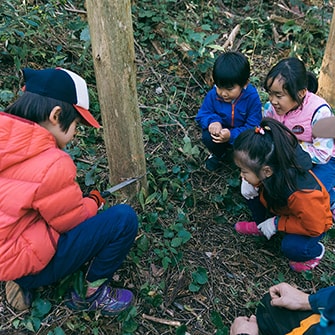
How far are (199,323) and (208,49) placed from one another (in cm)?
293

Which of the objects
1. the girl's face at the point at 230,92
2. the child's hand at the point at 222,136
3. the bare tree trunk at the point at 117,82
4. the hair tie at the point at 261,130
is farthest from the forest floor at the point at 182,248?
the hair tie at the point at 261,130

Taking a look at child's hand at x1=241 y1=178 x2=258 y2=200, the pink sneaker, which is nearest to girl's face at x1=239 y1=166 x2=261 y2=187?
child's hand at x1=241 y1=178 x2=258 y2=200

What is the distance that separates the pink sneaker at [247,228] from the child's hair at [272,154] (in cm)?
54

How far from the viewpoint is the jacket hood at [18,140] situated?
1752mm

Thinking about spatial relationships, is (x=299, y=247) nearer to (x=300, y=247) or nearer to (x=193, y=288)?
(x=300, y=247)

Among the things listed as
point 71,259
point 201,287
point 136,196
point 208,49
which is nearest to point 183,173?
point 136,196

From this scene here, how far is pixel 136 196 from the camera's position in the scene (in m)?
2.68

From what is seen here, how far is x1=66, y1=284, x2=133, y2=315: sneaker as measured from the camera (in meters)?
2.17

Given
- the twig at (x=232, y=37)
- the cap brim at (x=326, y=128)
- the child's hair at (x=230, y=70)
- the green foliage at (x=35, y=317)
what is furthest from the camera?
the twig at (x=232, y=37)

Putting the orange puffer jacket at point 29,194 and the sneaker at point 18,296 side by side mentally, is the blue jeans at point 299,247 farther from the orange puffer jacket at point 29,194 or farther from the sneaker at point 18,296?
the sneaker at point 18,296

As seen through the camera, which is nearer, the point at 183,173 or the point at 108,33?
the point at 108,33

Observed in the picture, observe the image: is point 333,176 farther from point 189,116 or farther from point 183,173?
point 189,116

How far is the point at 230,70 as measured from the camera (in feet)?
9.67

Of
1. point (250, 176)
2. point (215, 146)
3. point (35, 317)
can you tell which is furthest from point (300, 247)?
point (35, 317)
